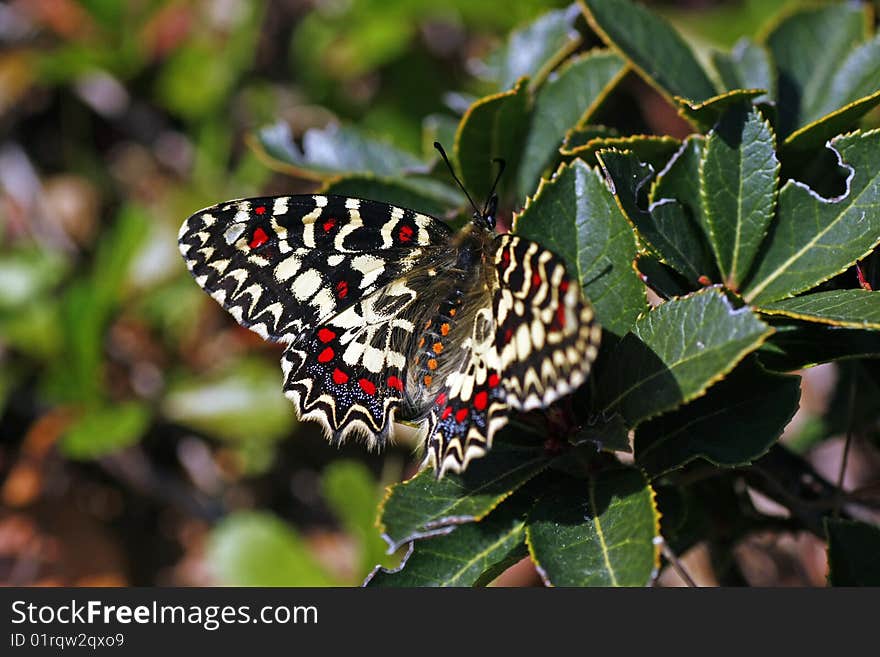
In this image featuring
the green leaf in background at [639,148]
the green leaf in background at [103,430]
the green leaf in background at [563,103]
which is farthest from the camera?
the green leaf in background at [103,430]

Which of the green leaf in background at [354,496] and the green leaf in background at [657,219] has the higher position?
the green leaf in background at [354,496]

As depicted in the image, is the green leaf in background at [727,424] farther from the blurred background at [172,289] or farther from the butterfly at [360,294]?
the blurred background at [172,289]

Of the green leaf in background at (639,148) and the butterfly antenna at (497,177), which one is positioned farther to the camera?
the butterfly antenna at (497,177)

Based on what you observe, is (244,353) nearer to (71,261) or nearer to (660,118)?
(71,261)

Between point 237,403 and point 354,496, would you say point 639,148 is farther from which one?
point 237,403

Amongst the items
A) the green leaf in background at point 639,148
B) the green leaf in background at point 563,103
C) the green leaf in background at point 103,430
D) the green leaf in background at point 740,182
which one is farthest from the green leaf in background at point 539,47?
the green leaf in background at point 103,430

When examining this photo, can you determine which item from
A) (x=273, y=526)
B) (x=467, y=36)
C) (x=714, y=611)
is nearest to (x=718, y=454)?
(x=714, y=611)

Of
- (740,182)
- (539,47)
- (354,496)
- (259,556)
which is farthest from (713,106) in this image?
(259,556)
